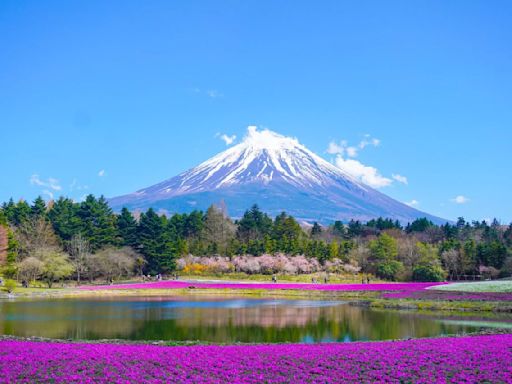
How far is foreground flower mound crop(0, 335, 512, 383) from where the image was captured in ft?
42.2

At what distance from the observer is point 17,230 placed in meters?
65.5

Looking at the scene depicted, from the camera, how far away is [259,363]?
1455 cm

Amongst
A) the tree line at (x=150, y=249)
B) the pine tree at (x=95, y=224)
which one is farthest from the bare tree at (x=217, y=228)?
the pine tree at (x=95, y=224)

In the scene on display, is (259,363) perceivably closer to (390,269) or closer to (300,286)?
(300,286)

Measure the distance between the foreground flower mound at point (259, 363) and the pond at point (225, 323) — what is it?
4.63 m

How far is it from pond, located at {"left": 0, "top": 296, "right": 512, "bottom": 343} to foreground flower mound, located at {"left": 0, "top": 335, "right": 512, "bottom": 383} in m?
4.63

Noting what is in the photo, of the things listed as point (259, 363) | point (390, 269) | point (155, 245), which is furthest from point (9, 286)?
point (390, 269)

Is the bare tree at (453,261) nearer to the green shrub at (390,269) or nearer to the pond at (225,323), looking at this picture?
the green shrub at (390,269)

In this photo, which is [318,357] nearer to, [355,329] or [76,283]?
[355,329]

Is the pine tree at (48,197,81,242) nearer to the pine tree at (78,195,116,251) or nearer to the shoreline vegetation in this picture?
the pine tree at (78,195,116,251)

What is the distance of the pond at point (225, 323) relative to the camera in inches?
878

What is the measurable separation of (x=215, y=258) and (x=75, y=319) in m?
49.9

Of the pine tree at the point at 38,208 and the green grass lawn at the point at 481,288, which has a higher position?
the pine tree at the point at 38,208

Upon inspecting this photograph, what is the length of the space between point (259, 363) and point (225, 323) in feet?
39.3
